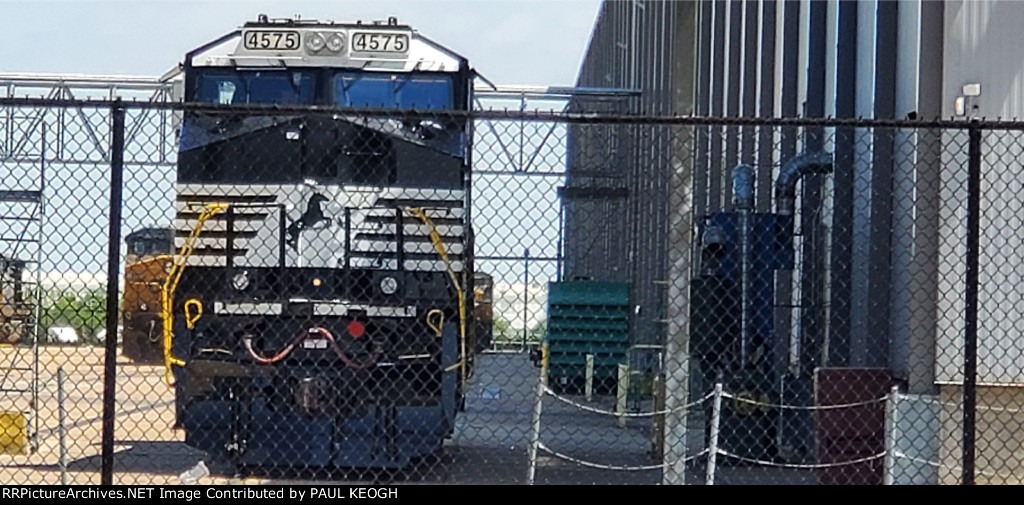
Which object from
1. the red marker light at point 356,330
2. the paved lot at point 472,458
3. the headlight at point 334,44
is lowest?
the paved lot at point 472,458

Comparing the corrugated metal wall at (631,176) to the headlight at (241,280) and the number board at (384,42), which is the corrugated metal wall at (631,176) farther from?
the headlight at (241,280)

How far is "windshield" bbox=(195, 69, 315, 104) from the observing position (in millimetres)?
11867

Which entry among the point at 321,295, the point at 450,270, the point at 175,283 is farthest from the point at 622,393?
the point at 175,283

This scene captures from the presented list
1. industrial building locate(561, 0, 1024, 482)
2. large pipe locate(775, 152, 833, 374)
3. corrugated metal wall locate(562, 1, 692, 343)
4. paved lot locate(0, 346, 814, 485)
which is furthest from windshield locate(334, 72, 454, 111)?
corrugated metal wall locate(562, 1, 692, 343)

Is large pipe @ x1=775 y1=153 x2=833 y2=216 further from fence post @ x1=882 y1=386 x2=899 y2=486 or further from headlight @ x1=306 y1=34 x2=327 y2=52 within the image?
headlight @ x1=306 y1=34 x2=327 y2=52

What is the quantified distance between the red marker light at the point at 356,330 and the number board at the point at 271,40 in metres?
2.66

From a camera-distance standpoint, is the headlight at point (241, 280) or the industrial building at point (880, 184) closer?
the industrial building at point (880, 184)

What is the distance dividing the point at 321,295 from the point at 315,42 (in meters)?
2.41

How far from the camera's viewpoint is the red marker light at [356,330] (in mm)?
10906

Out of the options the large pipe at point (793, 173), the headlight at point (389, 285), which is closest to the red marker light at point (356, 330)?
the headlight at point (389, 285)

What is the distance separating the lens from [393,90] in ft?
39.0

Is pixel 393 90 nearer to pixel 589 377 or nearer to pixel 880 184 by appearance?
pixel 880 184

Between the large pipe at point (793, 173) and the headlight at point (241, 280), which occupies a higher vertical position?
the large pipe at point (793, 173)
